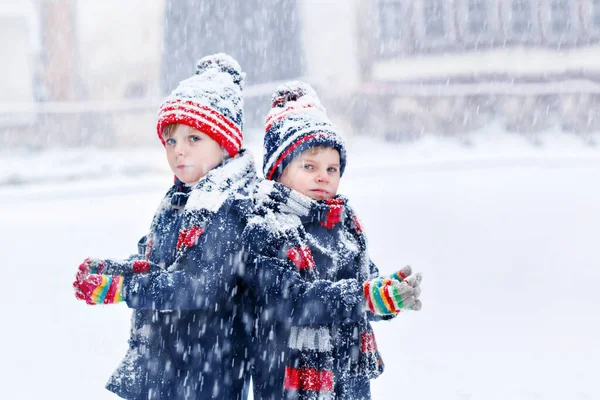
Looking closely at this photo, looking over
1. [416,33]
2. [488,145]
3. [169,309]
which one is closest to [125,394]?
[169,309]

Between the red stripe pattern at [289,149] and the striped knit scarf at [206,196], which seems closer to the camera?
the striped knit scarf at [206,196]

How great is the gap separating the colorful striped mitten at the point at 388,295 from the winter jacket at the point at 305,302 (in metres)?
0.04

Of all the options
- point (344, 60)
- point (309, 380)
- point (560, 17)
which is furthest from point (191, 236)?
point (560, 17)

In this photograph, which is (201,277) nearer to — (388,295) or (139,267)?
(139,267)

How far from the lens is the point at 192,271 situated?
1.88m

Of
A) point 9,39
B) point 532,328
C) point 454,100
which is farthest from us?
point 9,39

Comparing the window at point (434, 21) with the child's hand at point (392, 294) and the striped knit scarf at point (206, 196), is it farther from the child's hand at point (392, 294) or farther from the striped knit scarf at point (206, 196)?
the child's hand at point (392, 294)

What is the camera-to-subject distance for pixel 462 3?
12.0m

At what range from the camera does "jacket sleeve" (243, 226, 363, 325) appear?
182 centimetres

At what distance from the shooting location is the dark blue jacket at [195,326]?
1894 mm

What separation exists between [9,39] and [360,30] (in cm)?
893

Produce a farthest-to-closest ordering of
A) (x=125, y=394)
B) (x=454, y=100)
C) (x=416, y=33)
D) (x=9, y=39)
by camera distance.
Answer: (x=9, y=39) → (x=416, y=33) → (x=454, y=100) → (x=125, y=394)

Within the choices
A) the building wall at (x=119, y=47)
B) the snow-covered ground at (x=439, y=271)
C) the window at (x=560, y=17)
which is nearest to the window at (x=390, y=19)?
the window at (x=560, y=17)

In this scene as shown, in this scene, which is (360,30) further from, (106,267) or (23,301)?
(106,267)
